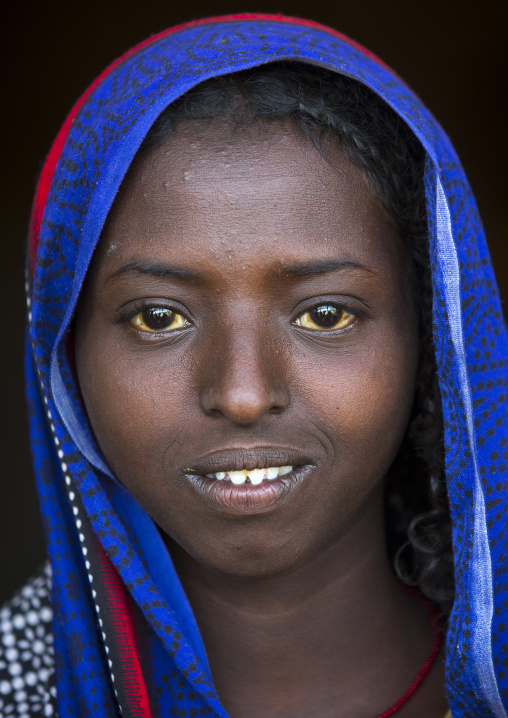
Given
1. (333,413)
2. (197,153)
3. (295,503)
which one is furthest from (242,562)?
(197,153)

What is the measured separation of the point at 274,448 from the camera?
1.48 meters

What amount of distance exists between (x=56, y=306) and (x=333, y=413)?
60 centimetres

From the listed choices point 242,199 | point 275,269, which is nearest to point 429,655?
point 275,269

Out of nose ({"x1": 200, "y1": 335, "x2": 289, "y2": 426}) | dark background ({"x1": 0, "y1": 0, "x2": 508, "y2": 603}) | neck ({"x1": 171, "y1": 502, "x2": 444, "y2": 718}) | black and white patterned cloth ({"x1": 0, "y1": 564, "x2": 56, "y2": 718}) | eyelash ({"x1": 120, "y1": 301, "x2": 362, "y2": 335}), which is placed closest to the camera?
nose ({"x1": 200, "y1": 335, "x2": 289, "y2": 426})

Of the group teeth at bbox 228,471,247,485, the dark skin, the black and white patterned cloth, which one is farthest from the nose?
the black and white patterned cloth

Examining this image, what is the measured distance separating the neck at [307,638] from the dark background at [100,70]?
2.59m

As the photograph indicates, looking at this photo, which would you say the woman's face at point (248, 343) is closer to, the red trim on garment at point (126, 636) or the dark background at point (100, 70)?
the red trim on garment at point (126, 636)

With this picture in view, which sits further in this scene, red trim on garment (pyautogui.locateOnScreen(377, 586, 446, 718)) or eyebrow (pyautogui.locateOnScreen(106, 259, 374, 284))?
red trim on garment (pyautogui.locateOnScreen(377, 586, 446, 718))

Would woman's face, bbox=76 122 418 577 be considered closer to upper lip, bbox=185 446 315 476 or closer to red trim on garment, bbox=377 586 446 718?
upper lip, bbox=185 446 315 476

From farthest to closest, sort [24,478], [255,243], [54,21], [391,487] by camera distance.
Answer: [24,478] → [54,21] → [391,487] → [255,243]

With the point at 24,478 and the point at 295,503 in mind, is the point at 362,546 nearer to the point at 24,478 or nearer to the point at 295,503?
the point at 295,503

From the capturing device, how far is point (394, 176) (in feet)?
5.29

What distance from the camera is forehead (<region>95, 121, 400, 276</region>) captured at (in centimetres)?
147

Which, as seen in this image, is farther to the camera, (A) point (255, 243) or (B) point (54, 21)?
(B) point (54, 21)
